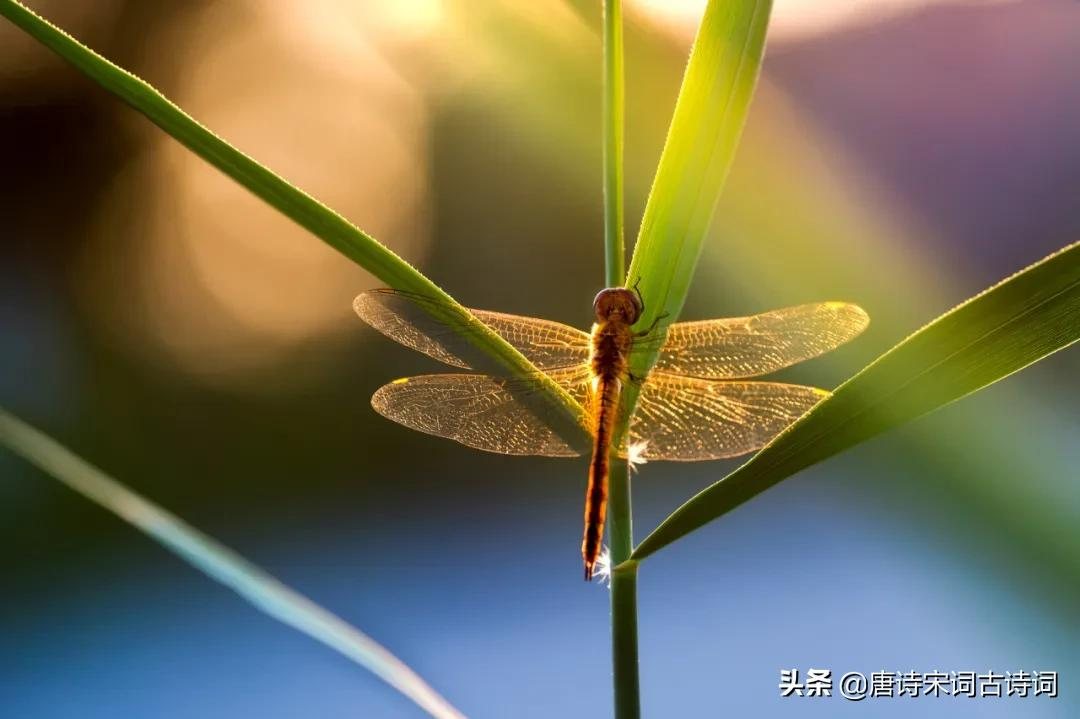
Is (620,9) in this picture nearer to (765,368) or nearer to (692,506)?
(692,506)

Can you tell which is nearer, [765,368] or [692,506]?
[692,506]

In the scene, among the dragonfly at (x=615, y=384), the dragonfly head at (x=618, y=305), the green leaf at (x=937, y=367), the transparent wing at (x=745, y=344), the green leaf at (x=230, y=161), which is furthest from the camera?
the transparent wing at (x=745, y=344)

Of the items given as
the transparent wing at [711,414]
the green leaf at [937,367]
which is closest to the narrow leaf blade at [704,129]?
the green leaf at [937,367]

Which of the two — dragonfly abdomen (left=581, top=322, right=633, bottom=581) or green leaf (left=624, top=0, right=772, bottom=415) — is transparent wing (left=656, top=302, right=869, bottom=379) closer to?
dragonfly abdomen (left=581, top=322, right=633, bottom=581)

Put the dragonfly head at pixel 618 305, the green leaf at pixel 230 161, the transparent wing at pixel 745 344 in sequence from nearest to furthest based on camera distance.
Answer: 1. the green leaf at pixel 230 161
2. the dragonfly head at pixel 618 305
3. the transparent wing at pixel 745 344

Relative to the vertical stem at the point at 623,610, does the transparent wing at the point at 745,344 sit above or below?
above

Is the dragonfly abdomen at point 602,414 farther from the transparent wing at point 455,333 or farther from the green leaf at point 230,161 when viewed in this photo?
the green leaf at point 230,161

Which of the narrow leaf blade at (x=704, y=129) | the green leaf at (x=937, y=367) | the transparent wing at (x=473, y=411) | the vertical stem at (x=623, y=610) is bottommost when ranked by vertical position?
the vertical stem at (x=623, y=610)

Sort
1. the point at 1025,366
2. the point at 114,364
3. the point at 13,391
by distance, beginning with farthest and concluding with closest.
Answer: the point at 114,364 → the point at 13,391 → the point at 1025,366

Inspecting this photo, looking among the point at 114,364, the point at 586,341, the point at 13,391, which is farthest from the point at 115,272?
the point at 586,341
